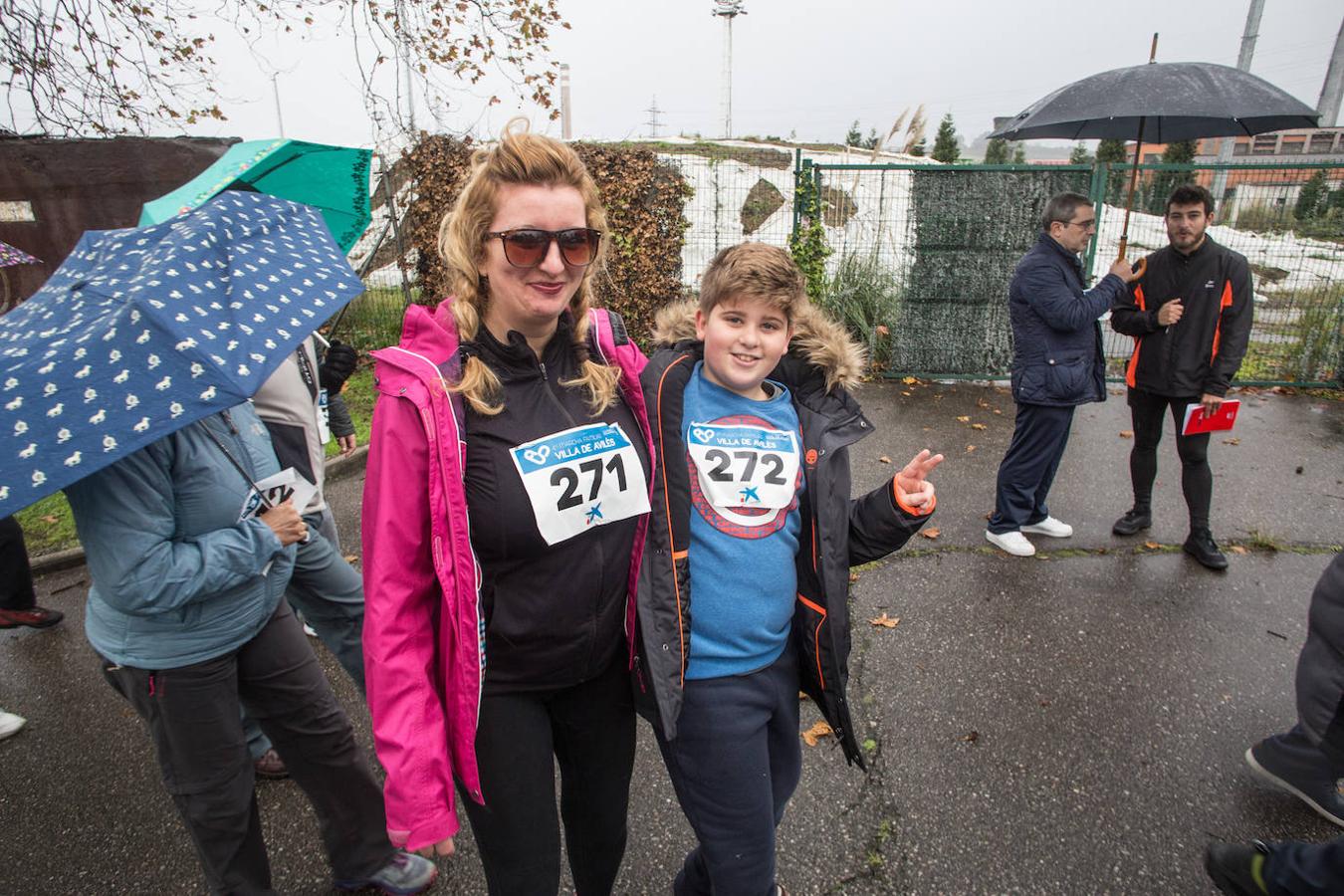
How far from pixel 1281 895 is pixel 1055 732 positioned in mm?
977

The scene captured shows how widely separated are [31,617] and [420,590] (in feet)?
12.1

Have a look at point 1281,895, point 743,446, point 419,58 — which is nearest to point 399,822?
point 743,446

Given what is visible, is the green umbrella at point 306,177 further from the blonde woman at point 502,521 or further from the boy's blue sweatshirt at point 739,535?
the boy's blue sweatshirt at point 739,535

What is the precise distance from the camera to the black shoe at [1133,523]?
4.45 meters

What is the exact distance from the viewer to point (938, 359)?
8.02 metres

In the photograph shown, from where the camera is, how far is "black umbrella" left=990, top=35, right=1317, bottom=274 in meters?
3.91

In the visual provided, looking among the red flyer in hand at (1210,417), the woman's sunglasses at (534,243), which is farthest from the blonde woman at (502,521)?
the red flyer in hand at (1210,417)

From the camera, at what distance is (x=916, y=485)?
181 cm

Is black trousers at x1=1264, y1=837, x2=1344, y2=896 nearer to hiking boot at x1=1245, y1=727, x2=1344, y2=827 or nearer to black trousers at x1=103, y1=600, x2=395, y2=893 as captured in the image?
hiking boot at x1=1245, y1=727, x2=1344, y2=827

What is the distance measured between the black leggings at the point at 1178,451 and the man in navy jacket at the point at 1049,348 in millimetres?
334

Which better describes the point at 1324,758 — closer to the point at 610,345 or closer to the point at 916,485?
the point at 916,485

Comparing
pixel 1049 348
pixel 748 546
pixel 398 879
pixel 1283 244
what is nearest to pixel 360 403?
pixel 398 879

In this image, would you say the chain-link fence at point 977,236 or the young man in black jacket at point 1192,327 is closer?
the young man in black jacket at point 1192,327

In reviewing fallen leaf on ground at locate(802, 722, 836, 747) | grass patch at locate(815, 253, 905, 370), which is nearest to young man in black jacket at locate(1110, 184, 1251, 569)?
fallen leaf on ground at locate(802, 722, 836, 747)
